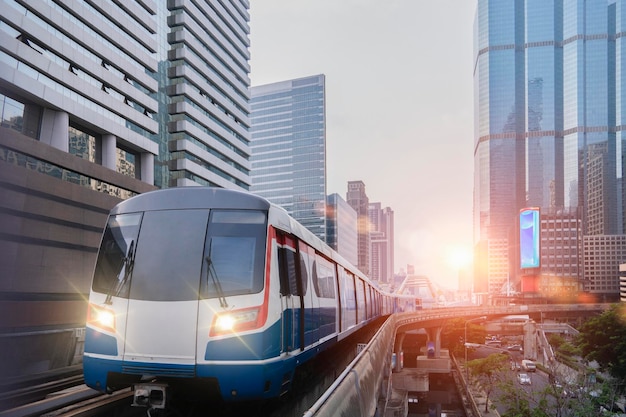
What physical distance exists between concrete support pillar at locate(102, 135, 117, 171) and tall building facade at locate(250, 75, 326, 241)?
4507 inches

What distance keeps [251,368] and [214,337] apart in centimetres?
67

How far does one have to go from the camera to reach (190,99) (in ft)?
251

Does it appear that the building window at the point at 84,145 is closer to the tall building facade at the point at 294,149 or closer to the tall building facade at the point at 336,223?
the tall building facade at the point at 294,149

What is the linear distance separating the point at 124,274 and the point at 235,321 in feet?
6.00

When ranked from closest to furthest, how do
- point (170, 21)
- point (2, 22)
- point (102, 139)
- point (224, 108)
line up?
point (2, 22)
point (102, 139)
point (170, 21)
point (224, 108)

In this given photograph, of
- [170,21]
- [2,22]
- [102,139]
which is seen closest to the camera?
[2,22]

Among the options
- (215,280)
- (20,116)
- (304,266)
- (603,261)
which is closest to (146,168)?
(20,116)

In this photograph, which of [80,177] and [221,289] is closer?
[221,289]

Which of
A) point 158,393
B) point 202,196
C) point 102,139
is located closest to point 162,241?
point 202,196

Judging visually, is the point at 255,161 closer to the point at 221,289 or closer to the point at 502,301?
the point at 502,301

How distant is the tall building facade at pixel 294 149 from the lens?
169250 mm

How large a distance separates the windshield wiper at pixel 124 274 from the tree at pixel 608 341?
39279mm

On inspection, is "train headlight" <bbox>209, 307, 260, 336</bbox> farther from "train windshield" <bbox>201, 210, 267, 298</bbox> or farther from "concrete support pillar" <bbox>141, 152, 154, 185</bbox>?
"concrete support pillar" <bbox>141, 152, 154, 185</bbox>

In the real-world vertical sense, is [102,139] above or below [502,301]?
above
